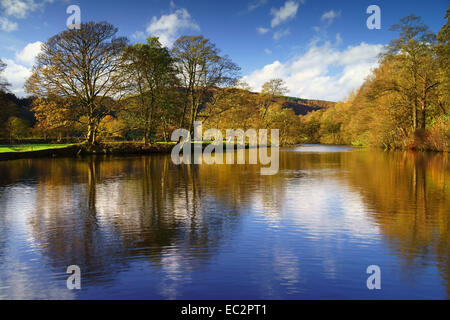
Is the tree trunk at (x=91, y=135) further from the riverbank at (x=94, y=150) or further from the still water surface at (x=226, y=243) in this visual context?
the still water surface at (x=226, y=243)

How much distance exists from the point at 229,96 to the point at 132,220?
35.9 m

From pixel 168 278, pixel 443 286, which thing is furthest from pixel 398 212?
pixel 168 278

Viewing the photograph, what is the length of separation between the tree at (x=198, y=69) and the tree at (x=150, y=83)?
63.5 inches

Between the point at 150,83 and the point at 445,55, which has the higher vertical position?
the point at 445,55

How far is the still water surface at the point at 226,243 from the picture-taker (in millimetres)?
4359

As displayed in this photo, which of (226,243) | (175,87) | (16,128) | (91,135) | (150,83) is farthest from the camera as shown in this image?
(16,128)

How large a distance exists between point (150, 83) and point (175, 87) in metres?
3.65

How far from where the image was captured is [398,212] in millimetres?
8453

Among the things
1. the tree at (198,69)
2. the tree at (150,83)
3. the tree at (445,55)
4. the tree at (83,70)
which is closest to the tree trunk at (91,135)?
the tree at (83,70)

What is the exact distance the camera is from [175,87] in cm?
3909

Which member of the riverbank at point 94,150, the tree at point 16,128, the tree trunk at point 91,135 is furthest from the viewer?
the tree at point 16,128

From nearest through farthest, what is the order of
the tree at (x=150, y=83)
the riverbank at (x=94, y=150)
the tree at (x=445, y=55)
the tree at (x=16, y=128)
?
the tree at (x=445, y=55), the riverbank at (x=94, y=150), the tree at (x=150, y=83), the tree at (x=16, y=128)

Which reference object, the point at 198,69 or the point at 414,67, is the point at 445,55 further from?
the point at 198,69

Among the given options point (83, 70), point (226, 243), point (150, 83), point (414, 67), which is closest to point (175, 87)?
point (150, 83)
